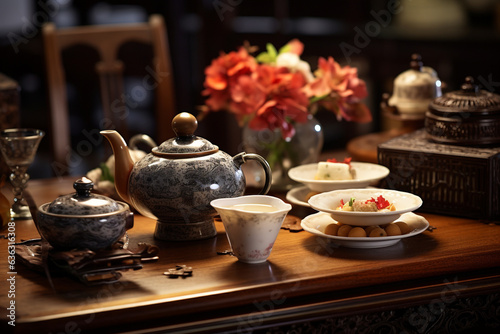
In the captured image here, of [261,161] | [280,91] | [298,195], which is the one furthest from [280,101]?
[261,161]

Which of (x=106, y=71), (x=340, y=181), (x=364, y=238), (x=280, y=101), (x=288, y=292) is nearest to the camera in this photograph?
(x=288, y=292)

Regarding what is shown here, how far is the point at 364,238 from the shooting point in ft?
4.54

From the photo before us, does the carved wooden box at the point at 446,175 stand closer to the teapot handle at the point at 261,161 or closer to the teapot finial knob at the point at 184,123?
the teapot handle at the point at 261,161

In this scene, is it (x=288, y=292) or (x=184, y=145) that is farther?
(x=184, y=145)

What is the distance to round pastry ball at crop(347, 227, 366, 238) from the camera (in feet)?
4.60

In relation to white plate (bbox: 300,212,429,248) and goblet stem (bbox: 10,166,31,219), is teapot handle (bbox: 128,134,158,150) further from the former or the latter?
white plate (bbox: 300,212,429,248)

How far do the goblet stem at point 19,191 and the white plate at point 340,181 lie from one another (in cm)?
64

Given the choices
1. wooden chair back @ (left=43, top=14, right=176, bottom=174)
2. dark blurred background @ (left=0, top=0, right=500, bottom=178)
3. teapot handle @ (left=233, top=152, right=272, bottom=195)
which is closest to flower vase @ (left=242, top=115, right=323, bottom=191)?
teapot handle @ (left=233, top=152, right=272, bottom=195)

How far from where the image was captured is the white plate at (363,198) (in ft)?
4.59

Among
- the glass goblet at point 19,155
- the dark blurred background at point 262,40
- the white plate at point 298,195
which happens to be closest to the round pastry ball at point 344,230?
the white plate at point 298,195

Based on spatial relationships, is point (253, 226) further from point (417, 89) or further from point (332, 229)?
point (417, 89)

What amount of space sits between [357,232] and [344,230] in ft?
0.09

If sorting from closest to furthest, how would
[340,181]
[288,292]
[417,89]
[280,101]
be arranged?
[288,292] → [340,181] → [280,101] → [417,89]

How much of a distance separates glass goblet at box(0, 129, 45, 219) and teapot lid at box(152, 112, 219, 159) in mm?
389
